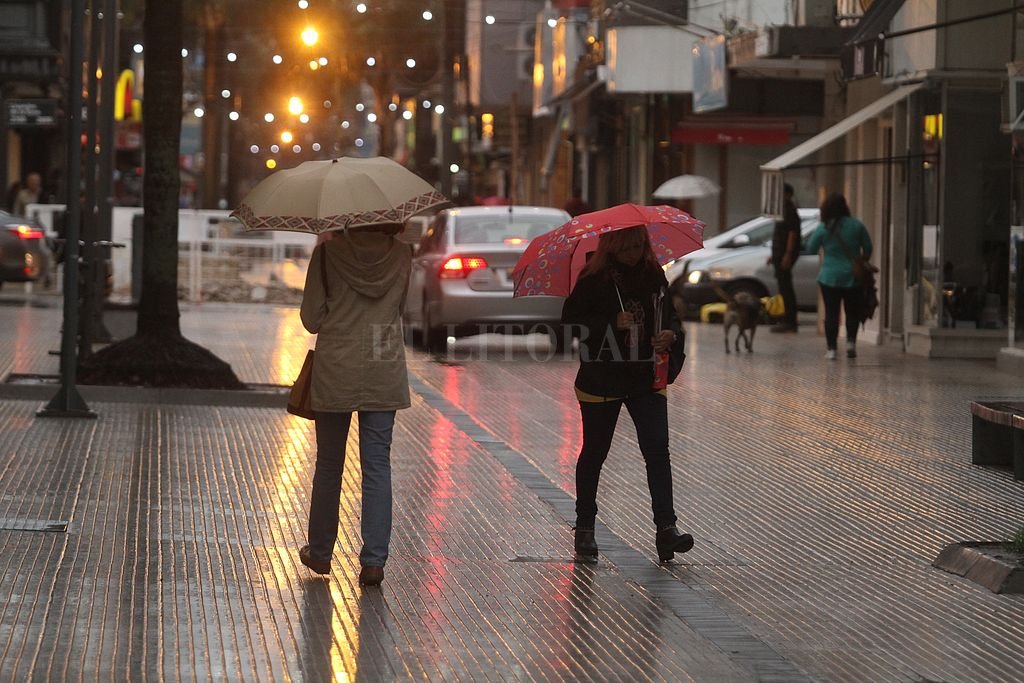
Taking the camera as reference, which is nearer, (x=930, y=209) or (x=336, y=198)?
(x=336, y=198)

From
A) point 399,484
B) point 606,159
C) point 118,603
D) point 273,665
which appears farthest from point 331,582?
point 606,159

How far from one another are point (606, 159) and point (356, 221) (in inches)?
1508

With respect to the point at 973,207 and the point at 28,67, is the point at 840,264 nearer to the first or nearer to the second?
the point at 973,207

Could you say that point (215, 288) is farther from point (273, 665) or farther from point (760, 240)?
A: point (273, 665)

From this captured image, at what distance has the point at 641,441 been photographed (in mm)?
8461

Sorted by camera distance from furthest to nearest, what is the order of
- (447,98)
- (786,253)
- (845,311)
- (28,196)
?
(447,98)
(28,196)
(786,253)
(845,311)

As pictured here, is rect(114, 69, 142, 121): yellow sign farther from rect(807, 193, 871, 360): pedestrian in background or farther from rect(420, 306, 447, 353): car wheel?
rect(807, 193, 871, 360): pedestrian in background

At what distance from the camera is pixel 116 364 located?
49.8 ft

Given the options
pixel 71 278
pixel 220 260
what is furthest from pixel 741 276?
pixel 71 278

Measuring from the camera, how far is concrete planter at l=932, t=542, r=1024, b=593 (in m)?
7.76

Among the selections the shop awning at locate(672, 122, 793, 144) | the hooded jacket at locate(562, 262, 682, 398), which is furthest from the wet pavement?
the shop awning at locate(672, 122, 793, 144)

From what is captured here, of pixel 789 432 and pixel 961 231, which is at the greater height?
pixel 961 231

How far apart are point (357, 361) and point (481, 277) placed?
40.6 feet

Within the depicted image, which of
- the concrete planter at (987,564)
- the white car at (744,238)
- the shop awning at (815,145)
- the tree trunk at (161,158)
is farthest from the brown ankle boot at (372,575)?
the white car at (744,238)
